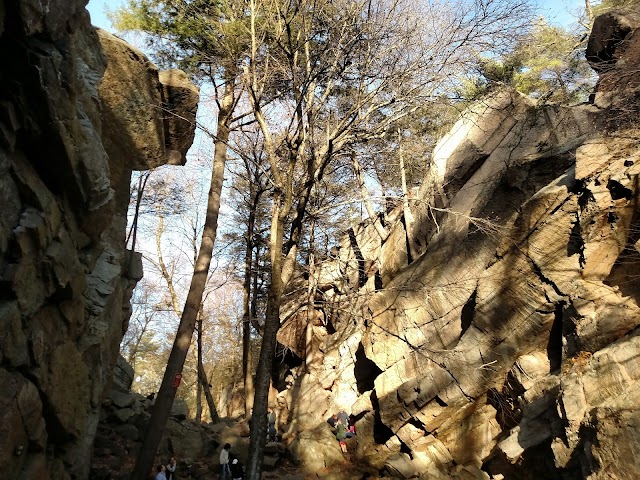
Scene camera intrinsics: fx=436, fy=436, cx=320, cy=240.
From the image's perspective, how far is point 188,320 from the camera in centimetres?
1134

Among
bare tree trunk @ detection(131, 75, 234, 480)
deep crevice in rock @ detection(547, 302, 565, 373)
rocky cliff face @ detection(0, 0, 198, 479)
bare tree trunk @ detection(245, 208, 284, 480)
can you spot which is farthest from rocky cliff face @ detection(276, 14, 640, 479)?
rocky cliff face @ detection(0, 0, 198, 479)

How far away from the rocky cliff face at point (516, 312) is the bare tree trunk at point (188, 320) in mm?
3386

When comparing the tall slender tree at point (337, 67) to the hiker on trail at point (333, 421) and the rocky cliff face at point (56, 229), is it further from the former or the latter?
the hiker on trail at point (333, 421)

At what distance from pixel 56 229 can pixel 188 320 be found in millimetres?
4426

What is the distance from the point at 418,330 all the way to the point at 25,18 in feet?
39.5

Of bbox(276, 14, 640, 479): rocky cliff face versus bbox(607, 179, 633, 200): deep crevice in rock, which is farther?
bbox(607, 179, 633, 200): deep crevice in rock

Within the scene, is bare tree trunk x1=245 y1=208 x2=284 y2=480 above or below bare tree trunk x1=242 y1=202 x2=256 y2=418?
below

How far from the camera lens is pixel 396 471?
36.1 ft

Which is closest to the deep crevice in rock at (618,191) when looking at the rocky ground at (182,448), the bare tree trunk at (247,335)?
the rocky ground at (182,448)

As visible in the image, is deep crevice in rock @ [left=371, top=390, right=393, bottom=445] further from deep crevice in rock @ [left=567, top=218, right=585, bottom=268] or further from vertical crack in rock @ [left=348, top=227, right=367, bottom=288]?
deep crevice in rock @ [left=567, top=218, right=585, bottom=268]

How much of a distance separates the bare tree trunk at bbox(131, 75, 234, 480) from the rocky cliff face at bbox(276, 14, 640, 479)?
3.39 meters

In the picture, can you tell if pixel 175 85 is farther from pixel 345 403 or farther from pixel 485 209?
pixel 345 403

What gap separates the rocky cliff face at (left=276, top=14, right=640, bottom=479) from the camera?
8.01 meters

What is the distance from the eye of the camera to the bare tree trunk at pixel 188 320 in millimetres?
9906
